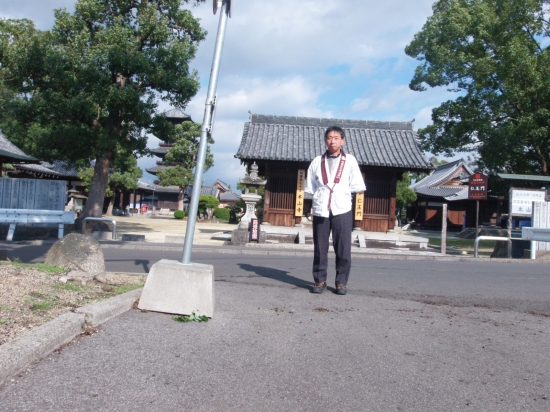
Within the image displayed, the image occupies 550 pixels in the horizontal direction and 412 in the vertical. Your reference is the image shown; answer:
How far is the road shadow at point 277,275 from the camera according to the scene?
5.69 metres

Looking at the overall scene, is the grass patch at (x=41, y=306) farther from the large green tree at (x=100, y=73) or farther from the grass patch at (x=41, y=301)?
the large green tree at (x=100, y=73)

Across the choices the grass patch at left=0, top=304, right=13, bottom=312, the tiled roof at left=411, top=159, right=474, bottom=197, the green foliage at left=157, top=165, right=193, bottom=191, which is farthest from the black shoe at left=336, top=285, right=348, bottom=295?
the green foliage at left=157, top=165, right=193, bottom=191

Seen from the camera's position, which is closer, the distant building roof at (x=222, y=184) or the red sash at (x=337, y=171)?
the red sash at (x=337, y=171)

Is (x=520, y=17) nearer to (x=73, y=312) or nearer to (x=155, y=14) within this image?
(x=155, y=14)

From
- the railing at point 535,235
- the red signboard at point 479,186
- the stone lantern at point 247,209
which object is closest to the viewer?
the railing at point 535,235

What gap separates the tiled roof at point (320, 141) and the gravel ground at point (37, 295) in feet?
44.3

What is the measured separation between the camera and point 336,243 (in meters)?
5.03

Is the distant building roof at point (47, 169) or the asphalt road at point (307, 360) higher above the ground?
the distant building roof at point (47, 169)

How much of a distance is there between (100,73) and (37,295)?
13089 mm

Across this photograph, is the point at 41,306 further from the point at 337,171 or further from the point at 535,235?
the point at 535,235

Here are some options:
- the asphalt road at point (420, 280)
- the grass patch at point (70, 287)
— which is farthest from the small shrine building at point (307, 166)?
the grass patch at point (70, 287)

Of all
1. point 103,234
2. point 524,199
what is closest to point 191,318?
point 103,234

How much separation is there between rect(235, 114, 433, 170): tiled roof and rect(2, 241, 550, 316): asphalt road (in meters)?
10.1

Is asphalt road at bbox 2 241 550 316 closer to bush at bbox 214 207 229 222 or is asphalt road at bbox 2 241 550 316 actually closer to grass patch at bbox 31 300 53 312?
grass patch at bbox 31 300 53 312
